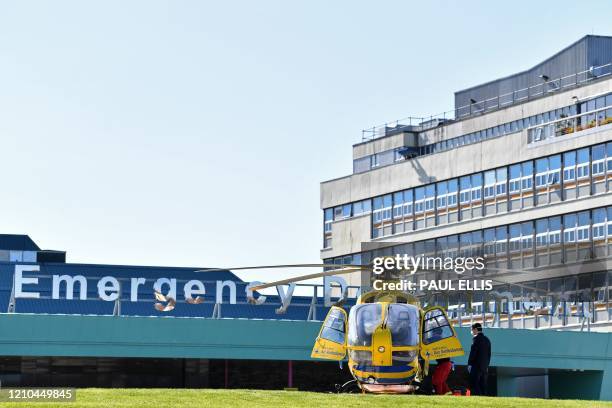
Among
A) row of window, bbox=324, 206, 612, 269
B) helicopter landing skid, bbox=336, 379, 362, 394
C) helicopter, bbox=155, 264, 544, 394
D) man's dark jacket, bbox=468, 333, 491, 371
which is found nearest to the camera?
man's dark jacket, bbox=468, 333, 491, 371

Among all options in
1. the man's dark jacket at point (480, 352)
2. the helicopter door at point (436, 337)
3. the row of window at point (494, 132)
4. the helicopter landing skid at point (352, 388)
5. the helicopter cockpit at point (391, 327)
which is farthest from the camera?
the row of window at point (494, 132)

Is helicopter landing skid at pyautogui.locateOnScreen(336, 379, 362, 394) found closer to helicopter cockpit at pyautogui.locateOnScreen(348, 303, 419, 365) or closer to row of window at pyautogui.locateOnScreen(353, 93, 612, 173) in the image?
helicopter cockpit at pyautogui.locateOnScreen(348, 303, 419, 365)

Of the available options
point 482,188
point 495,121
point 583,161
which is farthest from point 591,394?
point 495,121

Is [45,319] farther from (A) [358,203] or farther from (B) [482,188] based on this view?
(A) [358,203]

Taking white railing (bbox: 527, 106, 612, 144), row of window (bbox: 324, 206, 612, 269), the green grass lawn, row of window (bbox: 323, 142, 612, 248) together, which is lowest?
the green grass lawn

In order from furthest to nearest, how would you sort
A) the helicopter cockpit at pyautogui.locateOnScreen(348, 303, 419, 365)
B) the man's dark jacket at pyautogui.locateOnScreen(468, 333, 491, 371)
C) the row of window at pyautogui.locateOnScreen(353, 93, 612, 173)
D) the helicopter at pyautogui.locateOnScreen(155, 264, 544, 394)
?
the row of window at pyautogui.locateOnScreen(353, 93, 612, 173) → the helicopter cockpit at pyautogui.locateOnScreen(348, 303, 419, 365) → the helicopter at pyautogui.locateOnScreen(155, 264, 544, 394) → the man's dark jacket at pyautogui.locateOnScreen(468, 333, 491, 371)

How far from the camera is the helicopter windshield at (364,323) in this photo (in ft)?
131

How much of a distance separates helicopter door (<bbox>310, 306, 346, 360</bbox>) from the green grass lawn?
504 cm

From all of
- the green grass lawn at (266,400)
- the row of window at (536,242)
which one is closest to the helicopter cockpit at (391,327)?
the green grass lawn at (266,400)

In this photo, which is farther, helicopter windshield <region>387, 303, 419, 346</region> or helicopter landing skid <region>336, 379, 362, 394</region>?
helicopter landing skid <region>336, 379, 362, 394</region>

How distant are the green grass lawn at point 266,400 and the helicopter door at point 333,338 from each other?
504 centimetres

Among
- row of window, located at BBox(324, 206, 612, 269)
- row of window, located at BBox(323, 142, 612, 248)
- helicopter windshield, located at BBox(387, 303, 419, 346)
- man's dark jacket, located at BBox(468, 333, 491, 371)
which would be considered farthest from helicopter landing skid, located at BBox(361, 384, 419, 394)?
row of window, located at BBox(323, 142, 612, 248)

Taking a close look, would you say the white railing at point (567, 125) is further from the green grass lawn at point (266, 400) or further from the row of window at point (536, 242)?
the green grass lawn at point (266, 400)

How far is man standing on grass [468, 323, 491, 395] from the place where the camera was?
39.4 metres
